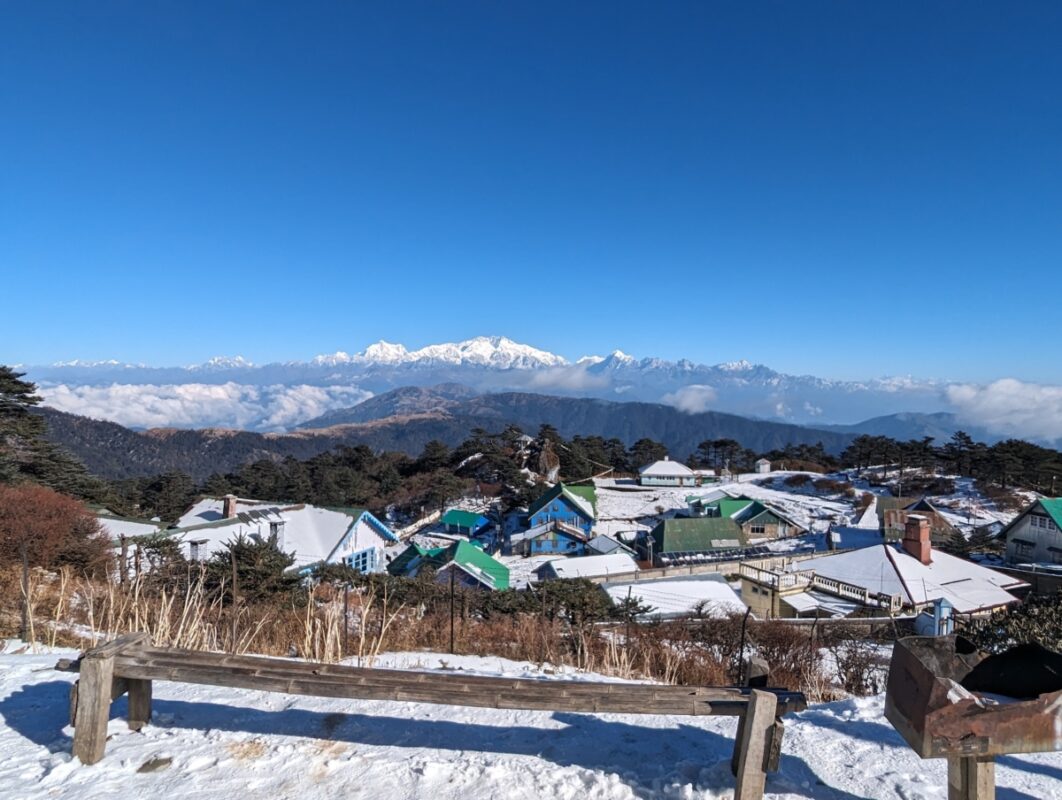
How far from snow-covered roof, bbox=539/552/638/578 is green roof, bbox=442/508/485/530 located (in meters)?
12.0

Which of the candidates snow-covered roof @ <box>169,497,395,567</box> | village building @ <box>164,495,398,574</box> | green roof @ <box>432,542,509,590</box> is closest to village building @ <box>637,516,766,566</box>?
green roof @ <box>432,542,509,590</box>

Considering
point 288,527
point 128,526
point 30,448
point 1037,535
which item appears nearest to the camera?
point 128,526

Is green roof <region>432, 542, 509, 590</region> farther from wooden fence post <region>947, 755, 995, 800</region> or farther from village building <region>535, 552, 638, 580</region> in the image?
wooden fence post <region>947, 755, 995, 800</region>

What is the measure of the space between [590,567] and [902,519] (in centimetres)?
1815

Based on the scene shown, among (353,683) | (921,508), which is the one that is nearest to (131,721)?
(353,683)

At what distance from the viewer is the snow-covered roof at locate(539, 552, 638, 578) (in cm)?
2419

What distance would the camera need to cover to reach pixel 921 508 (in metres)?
33.3

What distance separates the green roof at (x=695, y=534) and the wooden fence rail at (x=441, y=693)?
92.2 ft

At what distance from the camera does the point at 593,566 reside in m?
24.9

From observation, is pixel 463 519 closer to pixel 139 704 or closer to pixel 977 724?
pixel 139 704

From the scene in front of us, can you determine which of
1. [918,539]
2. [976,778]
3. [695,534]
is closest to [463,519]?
[695,534]

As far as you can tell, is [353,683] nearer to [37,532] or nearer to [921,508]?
[37,532]

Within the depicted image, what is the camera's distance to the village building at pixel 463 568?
21.6 meters

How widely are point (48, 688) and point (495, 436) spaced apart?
52.9 meters
